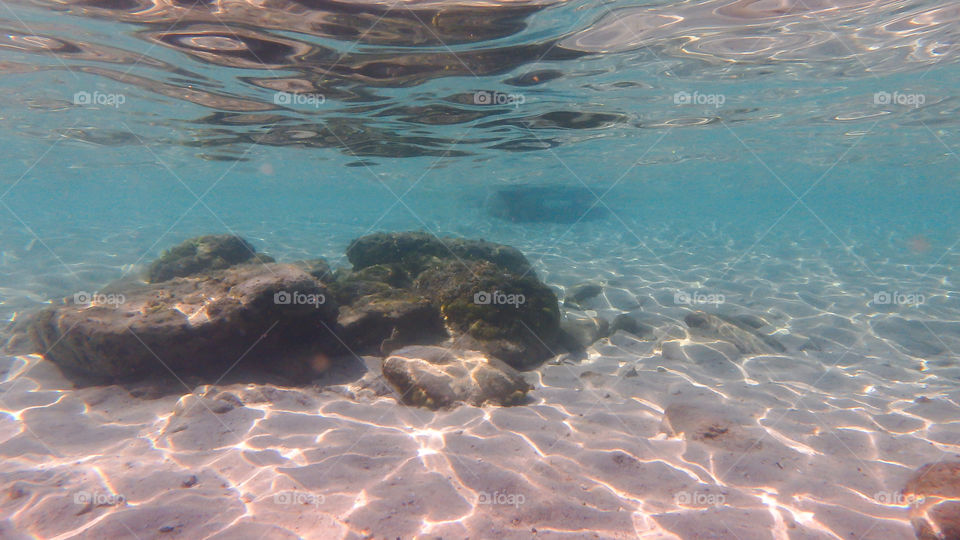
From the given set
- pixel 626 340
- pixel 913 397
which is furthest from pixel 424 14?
pixel 913 397

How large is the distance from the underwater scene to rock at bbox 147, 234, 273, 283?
98 millimetres

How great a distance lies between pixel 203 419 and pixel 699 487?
16.6ft

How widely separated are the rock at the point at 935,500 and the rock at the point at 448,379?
375 cm

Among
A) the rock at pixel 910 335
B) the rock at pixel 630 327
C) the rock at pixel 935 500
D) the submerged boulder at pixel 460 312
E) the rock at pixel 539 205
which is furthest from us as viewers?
the rock at pixel 539 205

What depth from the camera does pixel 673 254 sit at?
20.5 m

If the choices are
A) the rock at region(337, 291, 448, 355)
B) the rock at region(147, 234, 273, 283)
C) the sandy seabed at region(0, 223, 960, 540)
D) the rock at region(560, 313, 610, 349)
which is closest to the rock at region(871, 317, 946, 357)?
the sandy seabed at region(0, 223, 960, 540)

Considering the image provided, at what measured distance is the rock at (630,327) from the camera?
9.38 metres

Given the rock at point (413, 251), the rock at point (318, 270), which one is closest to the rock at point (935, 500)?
the rock at point (413, 251)

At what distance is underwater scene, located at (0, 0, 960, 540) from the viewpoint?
12.6 ft

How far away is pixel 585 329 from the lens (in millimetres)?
9164

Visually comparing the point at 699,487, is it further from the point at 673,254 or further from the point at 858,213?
the point at 858,213

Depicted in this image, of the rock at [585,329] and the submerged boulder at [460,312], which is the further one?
the rock at [585,329]

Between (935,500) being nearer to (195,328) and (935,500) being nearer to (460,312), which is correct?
(460,312)

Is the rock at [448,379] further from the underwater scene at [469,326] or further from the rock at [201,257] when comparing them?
the rock at [201,257]
